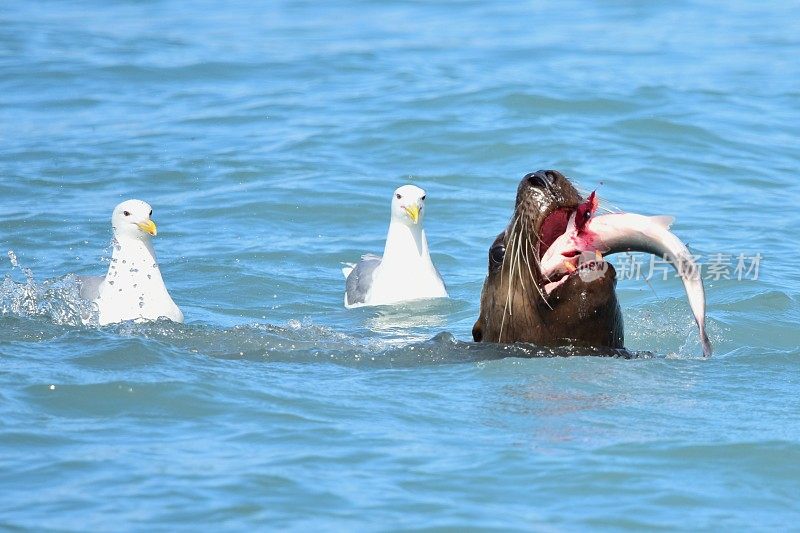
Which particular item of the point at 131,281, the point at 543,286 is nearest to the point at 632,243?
the point at 543,286

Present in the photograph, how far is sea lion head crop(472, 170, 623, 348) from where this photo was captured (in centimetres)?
603

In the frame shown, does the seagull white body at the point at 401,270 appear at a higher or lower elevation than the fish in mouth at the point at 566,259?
higher

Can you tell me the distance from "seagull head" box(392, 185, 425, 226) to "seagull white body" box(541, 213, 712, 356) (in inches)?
146

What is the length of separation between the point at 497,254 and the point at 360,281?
3.36 metres

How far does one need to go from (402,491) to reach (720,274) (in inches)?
193

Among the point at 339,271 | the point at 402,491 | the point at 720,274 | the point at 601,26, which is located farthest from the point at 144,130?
the point at 402,491

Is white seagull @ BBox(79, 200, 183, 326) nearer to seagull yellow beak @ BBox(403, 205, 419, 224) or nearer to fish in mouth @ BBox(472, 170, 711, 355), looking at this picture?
seagull yellow beak @ BBox(403, 205, 419, 224)

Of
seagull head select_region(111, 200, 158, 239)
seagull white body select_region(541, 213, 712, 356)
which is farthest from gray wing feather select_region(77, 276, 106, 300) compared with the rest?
seagull white body select_region(541, 213, 712, 356)

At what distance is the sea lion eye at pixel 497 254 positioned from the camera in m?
6.30

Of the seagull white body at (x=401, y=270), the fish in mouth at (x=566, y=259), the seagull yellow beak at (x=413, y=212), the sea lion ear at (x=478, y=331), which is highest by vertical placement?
the seagull yellow beak at (x=413, y=212)

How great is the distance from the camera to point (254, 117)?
1470 centimetres

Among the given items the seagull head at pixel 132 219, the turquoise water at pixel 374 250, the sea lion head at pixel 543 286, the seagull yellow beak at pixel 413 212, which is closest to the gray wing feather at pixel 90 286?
the turquoise water at pixel 374 250

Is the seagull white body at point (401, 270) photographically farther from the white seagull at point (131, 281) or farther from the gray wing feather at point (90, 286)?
the gray wing feather at point (90, 286)

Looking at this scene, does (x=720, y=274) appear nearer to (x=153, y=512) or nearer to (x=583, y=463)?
(x=583, y=463)
